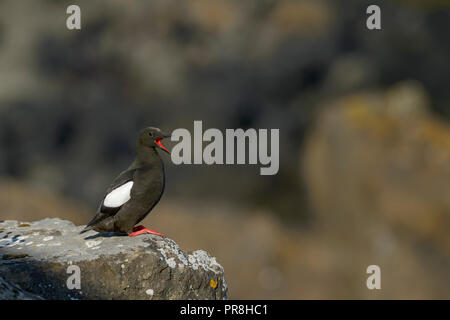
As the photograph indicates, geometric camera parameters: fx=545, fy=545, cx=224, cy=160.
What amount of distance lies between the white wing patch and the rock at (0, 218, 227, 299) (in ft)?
1.42

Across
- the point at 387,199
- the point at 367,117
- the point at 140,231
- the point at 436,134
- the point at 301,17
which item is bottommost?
the point at 387,199

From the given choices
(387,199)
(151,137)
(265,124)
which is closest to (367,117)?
(387,199)

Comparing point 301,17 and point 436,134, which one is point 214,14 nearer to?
point 301,17

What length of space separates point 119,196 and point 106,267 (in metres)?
0.87

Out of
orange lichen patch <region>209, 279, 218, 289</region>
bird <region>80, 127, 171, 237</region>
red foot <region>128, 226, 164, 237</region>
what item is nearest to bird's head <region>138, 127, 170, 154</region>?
bird <region>80, 127, 171, 237</region>

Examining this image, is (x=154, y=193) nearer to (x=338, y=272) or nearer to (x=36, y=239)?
(x=36, y=239)

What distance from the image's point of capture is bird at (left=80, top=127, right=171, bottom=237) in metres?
6.06

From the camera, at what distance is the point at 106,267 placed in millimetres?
5547

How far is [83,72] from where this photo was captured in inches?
1011

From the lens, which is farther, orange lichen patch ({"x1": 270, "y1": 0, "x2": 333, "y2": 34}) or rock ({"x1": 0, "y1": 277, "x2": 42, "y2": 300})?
orange lichen patch ({"x1": 270, "y1": 0, "x2": 333, "y2": 34})

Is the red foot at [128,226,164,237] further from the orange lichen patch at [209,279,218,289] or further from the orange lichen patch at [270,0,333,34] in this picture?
the orange lichen patch at [270,0,333,34]

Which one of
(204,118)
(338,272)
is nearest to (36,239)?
(338,272)
